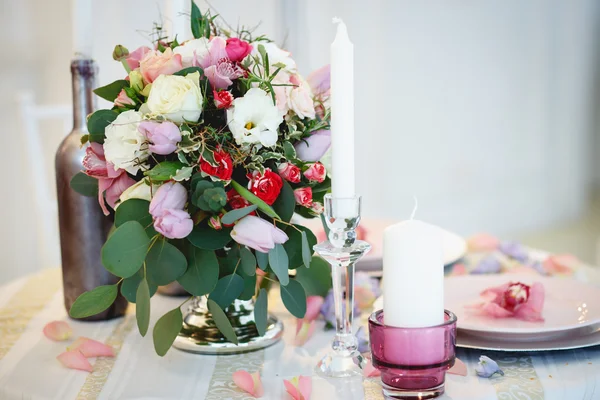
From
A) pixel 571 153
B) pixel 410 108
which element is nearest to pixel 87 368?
pixel 410 108

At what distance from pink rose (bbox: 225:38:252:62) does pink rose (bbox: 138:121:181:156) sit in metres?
0.14

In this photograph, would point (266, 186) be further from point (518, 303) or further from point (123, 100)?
point (518, 303)

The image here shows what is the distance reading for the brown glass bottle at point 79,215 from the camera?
1.10m

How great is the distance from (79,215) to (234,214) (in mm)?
409

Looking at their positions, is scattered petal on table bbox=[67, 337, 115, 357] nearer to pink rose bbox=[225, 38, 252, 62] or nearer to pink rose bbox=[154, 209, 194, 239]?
pink rose bbox=[154, 209, 194, 239]

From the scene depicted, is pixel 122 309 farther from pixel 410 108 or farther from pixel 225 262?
pixel 410 108

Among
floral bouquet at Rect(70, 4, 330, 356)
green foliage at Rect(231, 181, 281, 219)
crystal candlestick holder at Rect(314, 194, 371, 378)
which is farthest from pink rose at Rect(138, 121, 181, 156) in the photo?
crystal candlestick holder at Rect(314, 194, 371, 378)

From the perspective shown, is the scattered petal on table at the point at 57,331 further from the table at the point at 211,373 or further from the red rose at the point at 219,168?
the red rose at the point at 219,168

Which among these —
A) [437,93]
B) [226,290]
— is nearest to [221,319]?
[226,290]

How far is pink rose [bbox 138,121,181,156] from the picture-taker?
2.76 feet

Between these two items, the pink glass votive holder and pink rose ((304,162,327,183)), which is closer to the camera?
the pink glass votive holder

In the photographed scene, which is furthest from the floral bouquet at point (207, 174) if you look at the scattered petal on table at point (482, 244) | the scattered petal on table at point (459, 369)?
the scattered petal on table at point (482, 244)

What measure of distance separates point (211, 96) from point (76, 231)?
380 mm

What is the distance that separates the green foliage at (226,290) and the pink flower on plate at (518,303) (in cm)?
37
